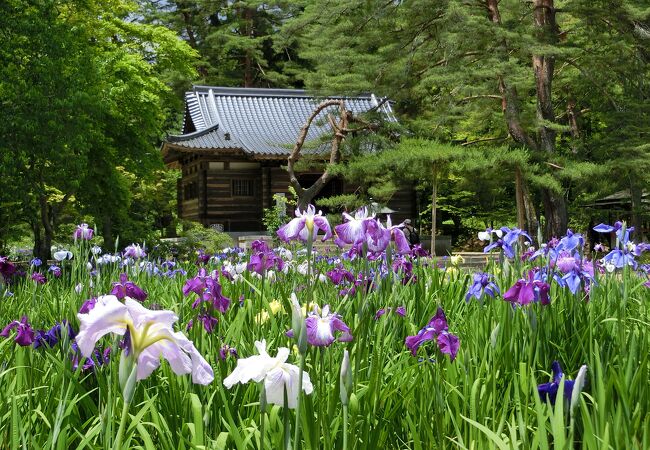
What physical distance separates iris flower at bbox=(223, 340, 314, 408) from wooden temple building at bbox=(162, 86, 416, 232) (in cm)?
1685

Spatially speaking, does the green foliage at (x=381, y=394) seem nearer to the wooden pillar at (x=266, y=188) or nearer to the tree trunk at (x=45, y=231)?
the tree trunk at (x=45, y=231)

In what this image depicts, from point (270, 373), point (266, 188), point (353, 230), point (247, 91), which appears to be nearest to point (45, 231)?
point (266, 188)

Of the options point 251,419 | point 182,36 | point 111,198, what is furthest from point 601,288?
point 182,36

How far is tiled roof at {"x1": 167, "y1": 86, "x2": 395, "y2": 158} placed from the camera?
60.1ft

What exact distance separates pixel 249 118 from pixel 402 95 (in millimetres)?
9336

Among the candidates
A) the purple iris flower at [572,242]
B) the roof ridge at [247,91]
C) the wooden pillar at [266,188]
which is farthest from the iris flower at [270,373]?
the roof ridge at [247,91]

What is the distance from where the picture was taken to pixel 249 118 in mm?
20250

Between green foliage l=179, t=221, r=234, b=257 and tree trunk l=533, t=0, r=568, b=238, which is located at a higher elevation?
tree trunk l=533, t=0, r=568, b=238

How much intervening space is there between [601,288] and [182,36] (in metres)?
26.2

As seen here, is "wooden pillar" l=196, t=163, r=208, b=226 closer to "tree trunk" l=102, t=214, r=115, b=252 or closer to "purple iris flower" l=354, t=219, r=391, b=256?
"tree trunk" l=102, t=214, r=115, b=252

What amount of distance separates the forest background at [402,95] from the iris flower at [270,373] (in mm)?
8421

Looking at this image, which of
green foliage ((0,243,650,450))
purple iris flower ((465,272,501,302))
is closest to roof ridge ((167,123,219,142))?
green foliage ((0,243,650,450))

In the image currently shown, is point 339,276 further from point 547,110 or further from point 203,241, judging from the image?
point 203,241

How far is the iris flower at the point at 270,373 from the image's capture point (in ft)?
3.49
